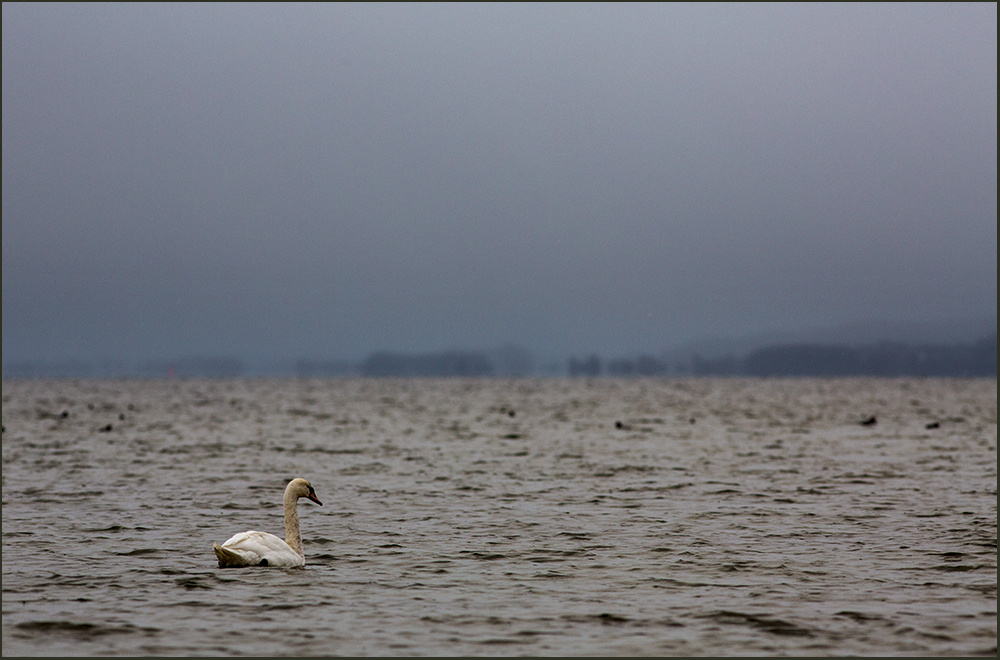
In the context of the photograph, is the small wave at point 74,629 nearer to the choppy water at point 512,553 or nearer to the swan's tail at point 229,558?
the choppy water at point 512,553

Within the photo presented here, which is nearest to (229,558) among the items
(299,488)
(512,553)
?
(299,488)

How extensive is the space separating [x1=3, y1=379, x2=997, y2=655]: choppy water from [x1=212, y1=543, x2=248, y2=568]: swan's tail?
0.16 metres

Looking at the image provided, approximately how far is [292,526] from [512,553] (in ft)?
11.7

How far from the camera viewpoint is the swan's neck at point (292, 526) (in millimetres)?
17328

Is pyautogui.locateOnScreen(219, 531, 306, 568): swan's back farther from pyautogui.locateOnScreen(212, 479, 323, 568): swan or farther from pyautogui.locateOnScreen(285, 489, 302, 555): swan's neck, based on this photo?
pyautogui.locateOnScreen(285, 489, 302, 555): swan's neck

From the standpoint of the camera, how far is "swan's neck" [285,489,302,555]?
17.3 metres

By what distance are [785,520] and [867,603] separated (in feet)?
26.5

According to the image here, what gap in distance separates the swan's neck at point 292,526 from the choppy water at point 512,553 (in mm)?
452

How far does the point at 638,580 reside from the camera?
16.0m

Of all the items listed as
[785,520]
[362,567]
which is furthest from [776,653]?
[785,520]

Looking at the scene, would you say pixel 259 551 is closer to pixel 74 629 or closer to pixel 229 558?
pixel 229 558

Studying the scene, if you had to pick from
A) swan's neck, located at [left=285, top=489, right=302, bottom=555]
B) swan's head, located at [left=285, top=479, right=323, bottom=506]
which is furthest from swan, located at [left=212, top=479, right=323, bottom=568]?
swan's head, located at [left=285, top=479, right=323, bottom=506]

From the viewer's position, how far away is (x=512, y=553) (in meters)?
18.4

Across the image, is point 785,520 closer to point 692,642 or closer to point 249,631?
point 692,642
